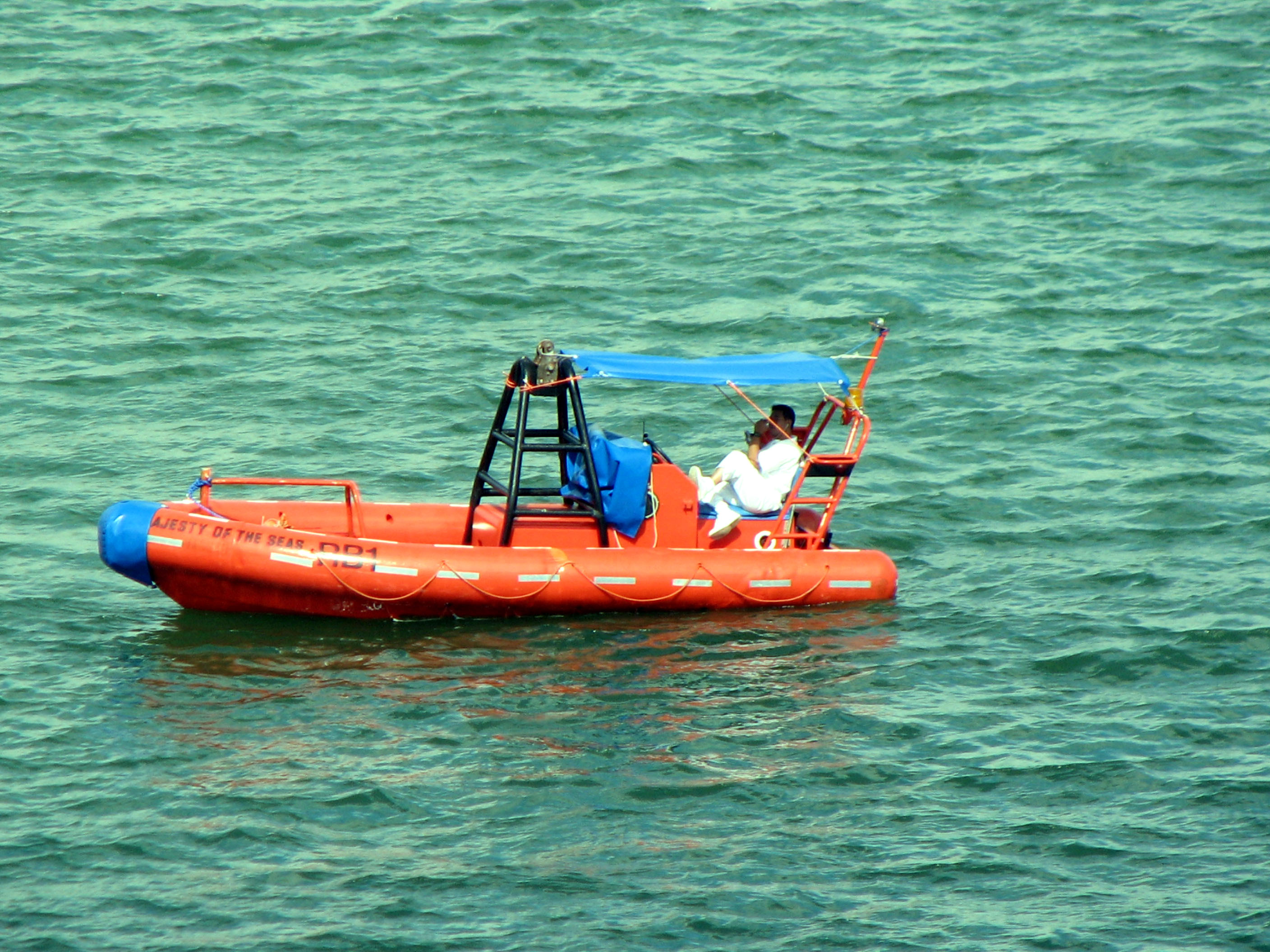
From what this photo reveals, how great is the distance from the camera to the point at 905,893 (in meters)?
7.73

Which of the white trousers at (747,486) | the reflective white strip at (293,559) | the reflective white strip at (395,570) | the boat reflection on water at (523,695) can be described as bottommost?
the boat reflection on water at (523,695)

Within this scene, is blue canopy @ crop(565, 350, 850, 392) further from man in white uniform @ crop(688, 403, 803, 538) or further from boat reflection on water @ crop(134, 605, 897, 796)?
boat reflection on water @ crop(134, 605, 897, 796)

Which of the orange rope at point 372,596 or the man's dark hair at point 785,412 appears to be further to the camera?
the man's dark hair at point 785,412

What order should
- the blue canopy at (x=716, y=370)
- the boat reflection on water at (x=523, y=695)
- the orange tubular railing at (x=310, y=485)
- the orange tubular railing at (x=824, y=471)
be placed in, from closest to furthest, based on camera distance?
the boat reflection on water at (x=523, y=695) < the orange tubular railing at (x=310, y=485) < the blue canopy at (x=716, y=370) < the orange tubular railing at (x=824, y=471)

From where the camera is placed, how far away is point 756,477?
1106 centimetres

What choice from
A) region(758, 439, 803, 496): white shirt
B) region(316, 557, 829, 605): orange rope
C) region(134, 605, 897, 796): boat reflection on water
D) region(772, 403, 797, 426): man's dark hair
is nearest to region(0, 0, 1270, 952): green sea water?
region(134, 605, 897, 796): boat reflection on water

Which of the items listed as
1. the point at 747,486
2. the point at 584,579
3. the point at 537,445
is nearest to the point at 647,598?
the point at 584,579

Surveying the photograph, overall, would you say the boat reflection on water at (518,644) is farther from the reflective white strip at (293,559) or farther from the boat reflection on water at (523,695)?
the reflective white strip at (293,559)

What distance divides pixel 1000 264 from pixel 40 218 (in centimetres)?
1056

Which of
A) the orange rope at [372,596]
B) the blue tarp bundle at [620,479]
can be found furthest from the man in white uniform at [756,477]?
the orange rope at [372,596]

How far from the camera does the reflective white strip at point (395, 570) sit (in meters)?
10.2

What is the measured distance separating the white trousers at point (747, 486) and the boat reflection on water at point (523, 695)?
2.65 feet

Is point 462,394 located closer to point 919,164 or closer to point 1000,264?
point 1000,264

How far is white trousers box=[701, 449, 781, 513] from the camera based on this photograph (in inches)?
435
